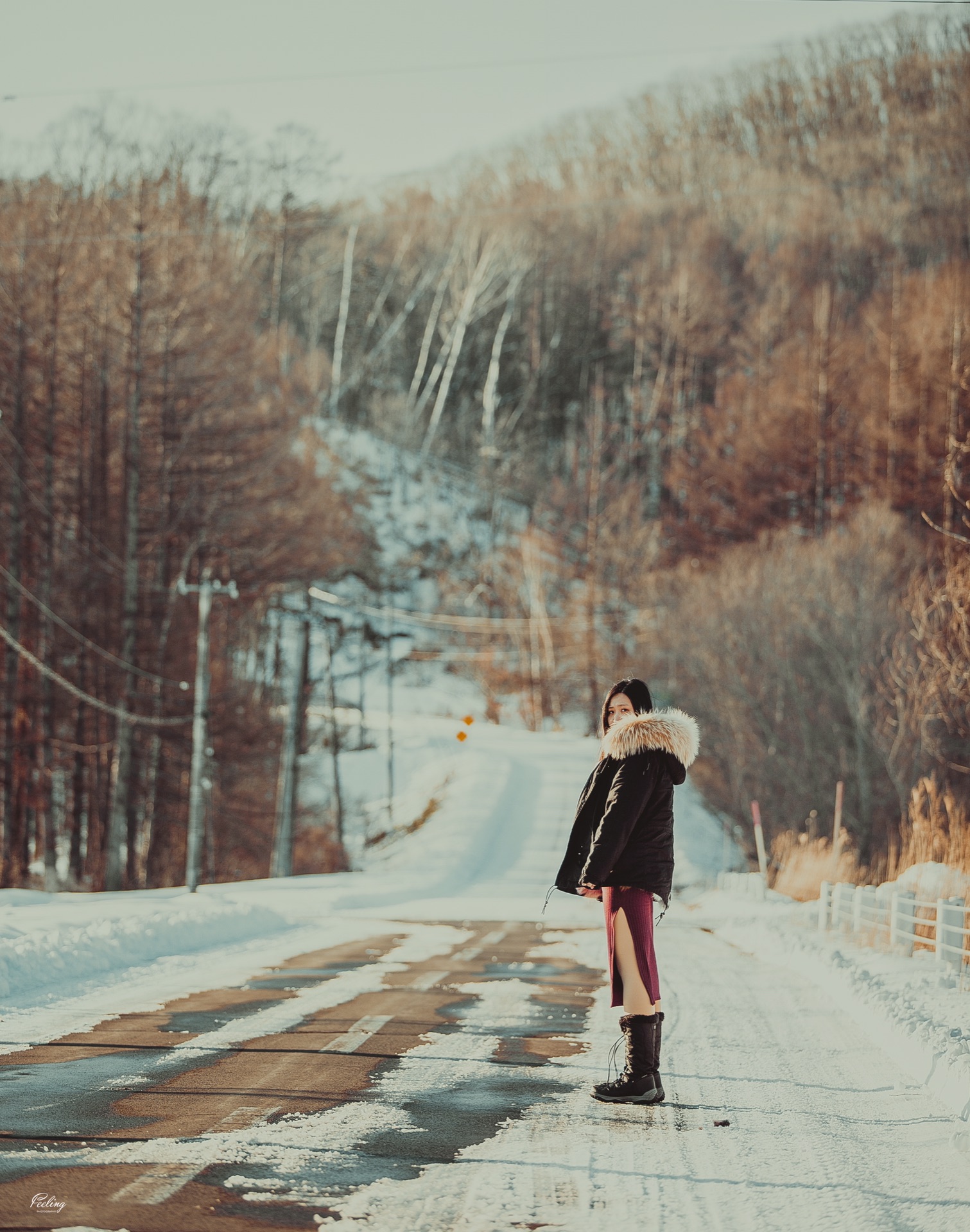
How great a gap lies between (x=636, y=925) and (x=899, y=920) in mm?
6840

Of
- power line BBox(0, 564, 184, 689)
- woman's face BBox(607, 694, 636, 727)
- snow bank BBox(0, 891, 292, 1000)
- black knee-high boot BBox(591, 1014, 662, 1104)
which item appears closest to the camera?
black knee-high boot BBox(591, 1014, 662, 1104)

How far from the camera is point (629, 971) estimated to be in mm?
6016

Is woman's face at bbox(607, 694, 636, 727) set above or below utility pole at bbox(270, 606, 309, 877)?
above

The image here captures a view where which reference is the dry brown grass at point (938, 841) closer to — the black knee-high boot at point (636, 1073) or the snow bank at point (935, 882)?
the snow bank at point (935, 882)

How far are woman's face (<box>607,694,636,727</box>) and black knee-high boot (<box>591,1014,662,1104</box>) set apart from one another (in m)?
1.40

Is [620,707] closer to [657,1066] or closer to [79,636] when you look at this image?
[657,1066]

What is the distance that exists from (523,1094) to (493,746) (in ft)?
153

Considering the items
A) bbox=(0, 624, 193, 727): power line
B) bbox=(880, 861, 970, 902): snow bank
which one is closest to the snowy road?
bbox=(880, 861, 970, 902): snow bank

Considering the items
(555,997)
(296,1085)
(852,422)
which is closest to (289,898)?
(555,997)

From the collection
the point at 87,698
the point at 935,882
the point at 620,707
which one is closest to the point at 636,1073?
the point at 620,707

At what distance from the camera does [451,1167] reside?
4672 millimetres

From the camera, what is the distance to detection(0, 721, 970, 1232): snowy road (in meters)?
4.25

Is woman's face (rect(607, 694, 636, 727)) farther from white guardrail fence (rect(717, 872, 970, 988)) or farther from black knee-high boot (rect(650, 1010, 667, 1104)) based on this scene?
white guardrail fence (rect(717, 872, 970, 988))

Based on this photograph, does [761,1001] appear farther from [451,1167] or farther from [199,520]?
[199,520]
